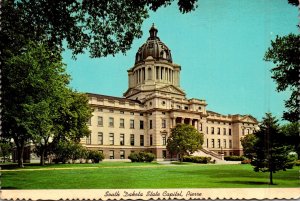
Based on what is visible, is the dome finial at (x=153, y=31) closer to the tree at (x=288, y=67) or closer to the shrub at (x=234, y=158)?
the tree at (x=288, y=67)

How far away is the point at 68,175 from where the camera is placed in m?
7.86

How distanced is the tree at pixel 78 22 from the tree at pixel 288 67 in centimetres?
212

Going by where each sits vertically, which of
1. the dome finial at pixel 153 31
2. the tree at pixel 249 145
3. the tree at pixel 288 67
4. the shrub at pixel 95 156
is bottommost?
the shrub at pixel 95 156

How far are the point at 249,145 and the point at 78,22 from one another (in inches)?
216

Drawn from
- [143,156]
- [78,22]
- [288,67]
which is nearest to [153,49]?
[78,22]

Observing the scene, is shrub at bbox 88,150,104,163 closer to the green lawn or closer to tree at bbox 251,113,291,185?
the green lawn

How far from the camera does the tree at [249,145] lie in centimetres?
815

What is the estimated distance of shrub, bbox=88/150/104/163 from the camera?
957 cm

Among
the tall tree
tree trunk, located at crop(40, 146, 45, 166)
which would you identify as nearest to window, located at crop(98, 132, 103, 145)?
the tall tree

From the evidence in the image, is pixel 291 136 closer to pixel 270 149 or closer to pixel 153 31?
pixel 270 149

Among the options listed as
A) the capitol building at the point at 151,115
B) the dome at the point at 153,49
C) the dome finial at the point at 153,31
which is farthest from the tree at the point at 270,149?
→ the dome finial at the point at 153,31

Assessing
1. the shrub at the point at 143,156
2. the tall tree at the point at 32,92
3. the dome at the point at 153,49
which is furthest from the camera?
the shrub at the point at 143,156

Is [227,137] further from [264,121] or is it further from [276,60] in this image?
[276,60]

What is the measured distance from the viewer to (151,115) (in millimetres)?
14391
